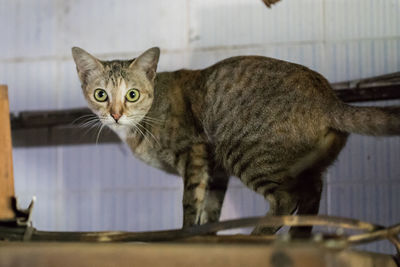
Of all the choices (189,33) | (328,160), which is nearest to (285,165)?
(328,160)

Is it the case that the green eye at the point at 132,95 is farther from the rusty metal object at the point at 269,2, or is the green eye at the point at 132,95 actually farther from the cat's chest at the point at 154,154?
the rusty metal object at the point at 269,2

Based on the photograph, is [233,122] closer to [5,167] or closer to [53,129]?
[5,167]

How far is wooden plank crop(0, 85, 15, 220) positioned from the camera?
1.12 meters

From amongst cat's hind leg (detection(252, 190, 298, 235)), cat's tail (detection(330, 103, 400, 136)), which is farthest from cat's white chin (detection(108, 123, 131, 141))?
cat's tail (detection(330, 103, 400, 136))

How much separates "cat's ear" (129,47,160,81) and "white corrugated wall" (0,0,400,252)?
0.44 metres

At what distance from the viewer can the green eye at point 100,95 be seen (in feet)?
6.46

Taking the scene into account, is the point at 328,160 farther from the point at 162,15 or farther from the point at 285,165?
the point at 162,15

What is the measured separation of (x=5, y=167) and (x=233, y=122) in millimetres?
820

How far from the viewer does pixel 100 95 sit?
1.98m

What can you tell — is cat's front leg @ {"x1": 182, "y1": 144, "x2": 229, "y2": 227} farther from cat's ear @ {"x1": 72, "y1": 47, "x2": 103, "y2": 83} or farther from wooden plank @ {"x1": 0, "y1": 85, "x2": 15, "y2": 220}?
wooden plank @ {"x1": 0, "y1": 85, "x2": 15, "y2": 220}

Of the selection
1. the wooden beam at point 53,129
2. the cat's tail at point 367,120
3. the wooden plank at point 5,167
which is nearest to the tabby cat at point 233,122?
the cat's tail at point 367,120

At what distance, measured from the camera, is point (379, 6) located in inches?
91.6

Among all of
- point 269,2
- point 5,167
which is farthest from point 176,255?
point 269,2

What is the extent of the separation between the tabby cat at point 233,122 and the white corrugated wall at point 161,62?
0.43 m
